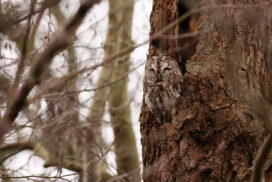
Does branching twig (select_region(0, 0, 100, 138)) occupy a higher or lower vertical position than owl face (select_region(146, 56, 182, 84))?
lower

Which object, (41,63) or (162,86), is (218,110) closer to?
(162,86)

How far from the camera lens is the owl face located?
386 cm

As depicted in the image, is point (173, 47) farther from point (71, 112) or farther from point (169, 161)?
point (71, 112)

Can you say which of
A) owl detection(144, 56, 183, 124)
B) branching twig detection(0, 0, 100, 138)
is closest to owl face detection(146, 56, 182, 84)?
owl detection(144, 56, 183, 124)

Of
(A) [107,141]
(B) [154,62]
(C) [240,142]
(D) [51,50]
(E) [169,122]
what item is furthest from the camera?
(A) [107,141]

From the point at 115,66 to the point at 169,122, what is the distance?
2661mm

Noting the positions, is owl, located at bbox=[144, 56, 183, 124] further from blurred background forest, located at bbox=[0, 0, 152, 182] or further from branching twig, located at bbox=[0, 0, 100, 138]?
branching twig, located at bbox=[0, 0, 100, 138]

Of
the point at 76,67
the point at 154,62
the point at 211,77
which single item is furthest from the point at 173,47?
the point at 76,67

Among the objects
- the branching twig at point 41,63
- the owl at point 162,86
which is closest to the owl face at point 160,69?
the owl at point 162,86

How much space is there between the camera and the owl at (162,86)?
3625 millimetres

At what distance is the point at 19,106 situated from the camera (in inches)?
66.1

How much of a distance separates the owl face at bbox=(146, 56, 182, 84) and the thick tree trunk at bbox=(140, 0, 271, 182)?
0.25 m

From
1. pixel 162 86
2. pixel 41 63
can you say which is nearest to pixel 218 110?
pixel 162 86

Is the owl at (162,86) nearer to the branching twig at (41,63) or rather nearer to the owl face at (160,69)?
the owl face at (160,69)
